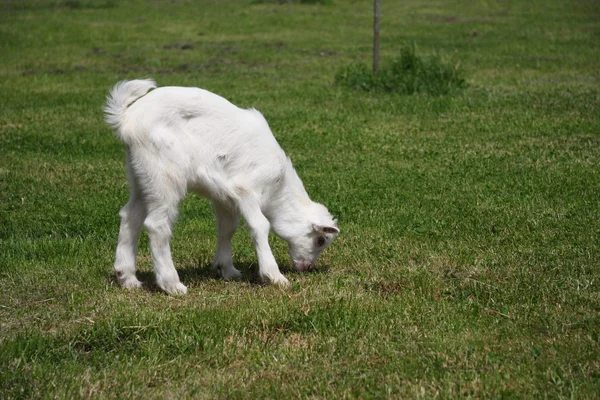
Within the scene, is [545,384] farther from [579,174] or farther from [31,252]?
[579,174]

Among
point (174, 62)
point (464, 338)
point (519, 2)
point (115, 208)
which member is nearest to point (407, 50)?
point (174, 62)

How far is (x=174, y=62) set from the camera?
63.3ft

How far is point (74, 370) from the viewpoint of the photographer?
4.88 meters

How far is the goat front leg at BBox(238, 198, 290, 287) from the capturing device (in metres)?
6.48

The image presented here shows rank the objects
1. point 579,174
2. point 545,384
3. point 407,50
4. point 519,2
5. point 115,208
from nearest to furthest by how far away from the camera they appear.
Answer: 1. point 545,384
2. point 115,208
3. point 579,174
4. point 407,50
5. point 519,2

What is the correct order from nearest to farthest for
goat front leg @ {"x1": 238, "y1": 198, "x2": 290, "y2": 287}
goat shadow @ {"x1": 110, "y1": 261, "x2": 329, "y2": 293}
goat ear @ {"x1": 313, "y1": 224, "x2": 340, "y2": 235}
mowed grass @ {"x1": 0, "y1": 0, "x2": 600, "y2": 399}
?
mowed grass @ {"x1": 0, "y1": 0, "x2": 600, "y2": 399} → goat front leg @ {"x1": 238, "y1": 198, "x2": 290, "y2": 287} → goat shadow @ {"x1": 110, "y1": 261, "x2": 329, "y2": 293} → goat ear @ {"x1": 313, "y1": 224, "x2": 340, "y2": 235}

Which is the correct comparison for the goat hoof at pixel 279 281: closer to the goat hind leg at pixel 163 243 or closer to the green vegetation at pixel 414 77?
the goat hind leg at pixel 163 243

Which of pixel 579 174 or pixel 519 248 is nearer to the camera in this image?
pixel 519 248

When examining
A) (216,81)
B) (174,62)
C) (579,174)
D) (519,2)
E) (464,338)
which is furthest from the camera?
(519,2)

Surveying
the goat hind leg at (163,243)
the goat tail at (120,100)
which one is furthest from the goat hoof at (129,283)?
the goat tail at (120,100)

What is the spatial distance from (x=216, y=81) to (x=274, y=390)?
12716 millimetres

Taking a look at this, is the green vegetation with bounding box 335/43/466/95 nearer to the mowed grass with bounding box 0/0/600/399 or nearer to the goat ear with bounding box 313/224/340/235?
the mowed grass with bounding box 0/0/600/399

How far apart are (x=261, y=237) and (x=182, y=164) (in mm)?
802

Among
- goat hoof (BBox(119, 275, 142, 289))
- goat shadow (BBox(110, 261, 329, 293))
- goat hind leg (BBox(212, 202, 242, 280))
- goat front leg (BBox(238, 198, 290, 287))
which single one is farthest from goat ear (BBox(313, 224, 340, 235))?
goat hoof (BBox(119, 275, 142, 289))
